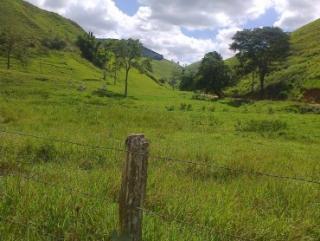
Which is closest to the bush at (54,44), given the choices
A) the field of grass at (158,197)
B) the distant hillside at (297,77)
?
the distant hillside at (297,77)

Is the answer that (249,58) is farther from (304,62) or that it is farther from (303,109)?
(303,109)

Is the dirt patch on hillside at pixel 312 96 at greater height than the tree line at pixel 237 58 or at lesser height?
lesser

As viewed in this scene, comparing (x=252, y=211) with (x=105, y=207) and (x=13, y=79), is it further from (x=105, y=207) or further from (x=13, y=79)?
(x=13, y=79)

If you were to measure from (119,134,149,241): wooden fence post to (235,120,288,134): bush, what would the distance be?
29.5m

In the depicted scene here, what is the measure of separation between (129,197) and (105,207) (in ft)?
5.90

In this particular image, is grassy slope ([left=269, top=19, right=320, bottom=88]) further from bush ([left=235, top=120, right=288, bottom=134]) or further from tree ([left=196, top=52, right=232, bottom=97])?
bush ([left=235, top=120, right=288, bottom=134])

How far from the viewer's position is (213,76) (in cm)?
8431

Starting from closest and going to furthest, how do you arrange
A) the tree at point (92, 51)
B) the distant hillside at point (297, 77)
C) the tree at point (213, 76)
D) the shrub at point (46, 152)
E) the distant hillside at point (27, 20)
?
the shrub at point (46, 152), the distant hillside at point (297, 77), the tree at point (213, 76), the tree at point (92, 51), the distant hillside at point (27, 20)

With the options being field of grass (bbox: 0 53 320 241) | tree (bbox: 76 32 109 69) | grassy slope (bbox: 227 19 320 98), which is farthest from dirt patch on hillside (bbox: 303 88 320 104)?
tree (bbox: 76 32 109 69)

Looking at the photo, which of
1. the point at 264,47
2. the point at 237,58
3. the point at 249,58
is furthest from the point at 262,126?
the point at 237,58

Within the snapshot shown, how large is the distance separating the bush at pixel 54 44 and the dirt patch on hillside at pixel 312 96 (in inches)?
3135

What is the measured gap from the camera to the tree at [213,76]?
84.0 metres

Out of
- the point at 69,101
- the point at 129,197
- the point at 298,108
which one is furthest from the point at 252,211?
the point at 298,108

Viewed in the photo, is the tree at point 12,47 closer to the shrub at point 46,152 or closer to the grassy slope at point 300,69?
the grassy slope at point 300,69
